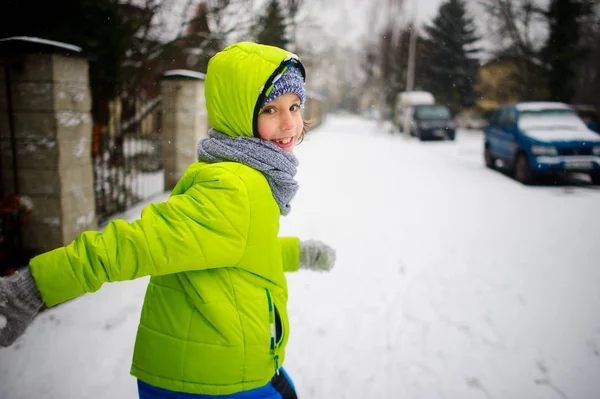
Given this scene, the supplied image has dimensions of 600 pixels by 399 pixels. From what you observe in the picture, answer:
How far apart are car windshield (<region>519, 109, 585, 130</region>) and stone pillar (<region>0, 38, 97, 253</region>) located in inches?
370

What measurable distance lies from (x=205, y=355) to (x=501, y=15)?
2322 centimetres

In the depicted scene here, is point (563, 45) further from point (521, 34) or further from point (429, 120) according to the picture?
point (429, 120)

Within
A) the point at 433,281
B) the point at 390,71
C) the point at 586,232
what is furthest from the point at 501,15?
the point at 433,281

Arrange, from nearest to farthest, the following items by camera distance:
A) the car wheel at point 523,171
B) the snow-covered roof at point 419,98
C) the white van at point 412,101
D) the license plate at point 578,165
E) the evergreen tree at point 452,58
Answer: the license plate at point 578,165 → the car wheel at point 523,171 → the white van at point 412,101 → the snow-covered roof at point 419,98 → the evergreen tree at point 452,58

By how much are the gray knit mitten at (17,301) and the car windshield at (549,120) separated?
34.0 feet

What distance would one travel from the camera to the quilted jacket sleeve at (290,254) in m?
1.76

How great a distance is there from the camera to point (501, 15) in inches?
766

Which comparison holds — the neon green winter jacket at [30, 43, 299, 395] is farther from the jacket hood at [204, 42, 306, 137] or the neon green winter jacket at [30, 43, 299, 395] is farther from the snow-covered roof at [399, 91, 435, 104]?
the snow-covered roof at [399, 91, 435, 104]

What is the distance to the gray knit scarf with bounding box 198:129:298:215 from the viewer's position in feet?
4.07

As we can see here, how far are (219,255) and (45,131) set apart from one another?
3.09m

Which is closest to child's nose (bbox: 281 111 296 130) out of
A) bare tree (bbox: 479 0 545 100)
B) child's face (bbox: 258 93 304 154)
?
child's face (bbox: 258 93 304 154)

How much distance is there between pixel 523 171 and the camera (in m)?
9.02

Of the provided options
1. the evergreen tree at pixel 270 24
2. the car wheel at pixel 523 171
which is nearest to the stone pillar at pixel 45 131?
the evergreen tree at pixel 270 24

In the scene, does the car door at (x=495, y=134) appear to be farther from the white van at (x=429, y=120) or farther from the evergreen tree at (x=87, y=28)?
the white van at (x=429, y=120)
